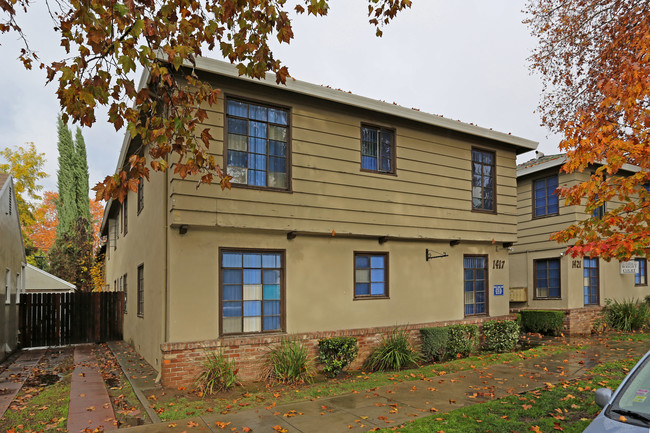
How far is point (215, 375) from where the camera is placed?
861 centimetres

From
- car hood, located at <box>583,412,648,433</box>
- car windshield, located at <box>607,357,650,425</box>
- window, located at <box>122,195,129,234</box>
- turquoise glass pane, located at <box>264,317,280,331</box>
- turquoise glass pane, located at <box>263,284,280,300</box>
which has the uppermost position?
window, located at <box>122,195,129,234</box>

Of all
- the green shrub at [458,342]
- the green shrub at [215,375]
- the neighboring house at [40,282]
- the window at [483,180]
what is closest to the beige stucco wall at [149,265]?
the green shrub at [215,375]

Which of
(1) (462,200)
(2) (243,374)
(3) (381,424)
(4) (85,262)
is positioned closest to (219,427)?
(3) (381,424)

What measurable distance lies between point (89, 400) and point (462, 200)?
32.7 feet

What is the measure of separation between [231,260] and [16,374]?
19.1ft

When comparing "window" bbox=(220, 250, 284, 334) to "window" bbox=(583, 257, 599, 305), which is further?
"window" bbox=(583, 257, 599, 305)

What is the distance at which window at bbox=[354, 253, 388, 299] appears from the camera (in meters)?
11.2

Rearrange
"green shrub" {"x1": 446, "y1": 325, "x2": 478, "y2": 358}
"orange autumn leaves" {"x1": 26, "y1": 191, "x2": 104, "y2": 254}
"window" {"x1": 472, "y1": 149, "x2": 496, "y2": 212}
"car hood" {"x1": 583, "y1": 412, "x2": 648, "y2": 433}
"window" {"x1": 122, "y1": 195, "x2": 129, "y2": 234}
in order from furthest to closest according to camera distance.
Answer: "orange autumn leaves" {"x1": 26, "y1": 191, "x2": 104, "y2": 254}, "window" {"x1": 122, "y1": 195, "x2": 129, "y2": 234}, "window" {"x1": 472, "y1": 149, "x2": 496, "y2": 212}, "green shrub" {"x1": 446, "y1": 325, "x2": 478, "y2": 358}, "car hood" {"x1": 583, "y1": 412, "x2": 648, "y2": 433}

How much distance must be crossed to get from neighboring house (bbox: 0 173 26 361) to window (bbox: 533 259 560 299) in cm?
1728

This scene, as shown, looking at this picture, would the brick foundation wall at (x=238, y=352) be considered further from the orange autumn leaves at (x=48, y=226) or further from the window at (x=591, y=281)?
the orange autumn leaves at (x=48, y=226)

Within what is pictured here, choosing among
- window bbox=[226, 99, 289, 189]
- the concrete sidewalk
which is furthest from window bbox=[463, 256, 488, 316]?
window bbox=[226, 99, 289, 189]

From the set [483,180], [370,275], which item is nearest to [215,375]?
[370,275]

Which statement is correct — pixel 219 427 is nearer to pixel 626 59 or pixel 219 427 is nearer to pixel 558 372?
pixel 558 372

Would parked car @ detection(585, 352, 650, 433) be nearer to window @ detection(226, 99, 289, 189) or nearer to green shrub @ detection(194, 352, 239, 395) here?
green shrub @ detection(194, 352, 239, 395)
